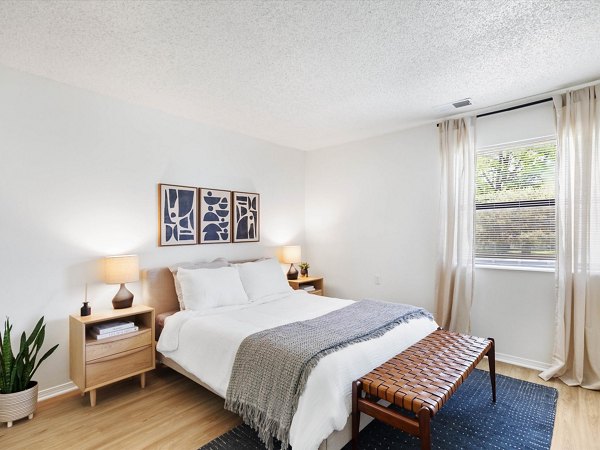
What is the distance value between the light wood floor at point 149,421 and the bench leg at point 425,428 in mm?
1068

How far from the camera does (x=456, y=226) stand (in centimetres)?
350

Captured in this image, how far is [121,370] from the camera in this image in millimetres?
2668

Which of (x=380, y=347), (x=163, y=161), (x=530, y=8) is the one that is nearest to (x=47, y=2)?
(x=163, y=161)

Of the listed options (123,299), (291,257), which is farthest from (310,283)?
(123,299)

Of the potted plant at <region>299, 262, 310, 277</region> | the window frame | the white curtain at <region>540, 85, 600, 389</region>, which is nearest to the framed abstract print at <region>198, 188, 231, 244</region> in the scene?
the potted plant at <region>299, 262, 310, 277</region>

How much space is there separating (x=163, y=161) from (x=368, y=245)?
268 centimetres

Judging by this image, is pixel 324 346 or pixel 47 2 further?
pixel 324 346

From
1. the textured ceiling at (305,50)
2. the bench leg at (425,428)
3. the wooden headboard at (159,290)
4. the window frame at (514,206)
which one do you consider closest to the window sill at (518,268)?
the window frame at (514,206)

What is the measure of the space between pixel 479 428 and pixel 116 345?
2759mm

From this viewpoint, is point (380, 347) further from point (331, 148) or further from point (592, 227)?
point (331, 148)

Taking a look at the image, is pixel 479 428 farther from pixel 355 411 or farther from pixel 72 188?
pixel 72 188

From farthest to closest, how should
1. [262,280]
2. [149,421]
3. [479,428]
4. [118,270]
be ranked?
[262,280], [118,270], [149,421], [479,428]

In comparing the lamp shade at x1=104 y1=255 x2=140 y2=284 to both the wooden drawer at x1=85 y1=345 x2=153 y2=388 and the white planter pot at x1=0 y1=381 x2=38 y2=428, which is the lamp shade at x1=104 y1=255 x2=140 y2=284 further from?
the white planter pot at x1=0 y1=381 x2=38 y2=428

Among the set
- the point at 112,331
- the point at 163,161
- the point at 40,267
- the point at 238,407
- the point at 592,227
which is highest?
the point at 163,161
